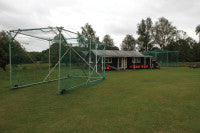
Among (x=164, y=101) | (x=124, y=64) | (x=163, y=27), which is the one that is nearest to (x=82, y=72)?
(x=164, y=101)

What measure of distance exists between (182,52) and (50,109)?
1584 inches

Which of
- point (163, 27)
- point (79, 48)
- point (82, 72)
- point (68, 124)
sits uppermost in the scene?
point (163, 27)

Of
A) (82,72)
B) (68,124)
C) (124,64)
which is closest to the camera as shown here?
(68,124)

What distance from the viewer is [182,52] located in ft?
124

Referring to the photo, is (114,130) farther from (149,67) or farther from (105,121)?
(149,67)

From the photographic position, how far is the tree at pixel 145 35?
1967 inches

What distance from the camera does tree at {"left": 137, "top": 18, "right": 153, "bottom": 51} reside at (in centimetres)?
4997

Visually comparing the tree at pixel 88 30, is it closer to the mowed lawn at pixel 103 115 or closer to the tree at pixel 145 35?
the tree at pixel 145 35

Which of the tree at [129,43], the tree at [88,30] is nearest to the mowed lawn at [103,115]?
the tree at [88,30]

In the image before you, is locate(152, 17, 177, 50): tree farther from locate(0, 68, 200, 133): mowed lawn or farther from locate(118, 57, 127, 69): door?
locate(0, 68, 200, 133): mowed lawn

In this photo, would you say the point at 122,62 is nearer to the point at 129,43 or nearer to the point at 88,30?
the point at 88,30

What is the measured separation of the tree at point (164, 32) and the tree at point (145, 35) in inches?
97.7

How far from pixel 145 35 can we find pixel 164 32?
6.03 meters

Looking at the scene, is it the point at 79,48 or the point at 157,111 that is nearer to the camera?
the point at 157,111
